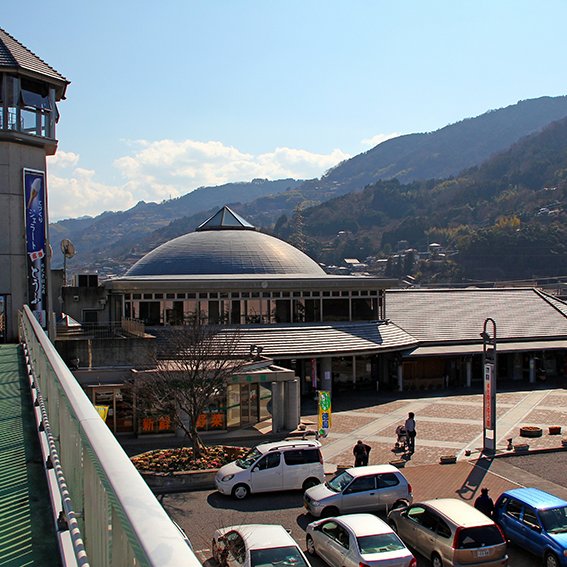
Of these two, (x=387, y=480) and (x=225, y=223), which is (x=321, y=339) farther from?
(x=387, y=480)

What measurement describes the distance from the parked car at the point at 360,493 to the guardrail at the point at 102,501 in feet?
39.6

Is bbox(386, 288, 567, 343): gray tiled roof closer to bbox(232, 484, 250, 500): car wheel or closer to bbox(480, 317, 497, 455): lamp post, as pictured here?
bbox(480, 317, 497, 455): lamp post

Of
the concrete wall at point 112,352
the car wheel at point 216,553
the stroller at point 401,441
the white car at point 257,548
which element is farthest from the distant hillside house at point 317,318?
the white car at point 257,548

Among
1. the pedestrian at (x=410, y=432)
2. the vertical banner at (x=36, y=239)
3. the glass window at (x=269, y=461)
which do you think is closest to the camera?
the glass window at (x=269, y=461)

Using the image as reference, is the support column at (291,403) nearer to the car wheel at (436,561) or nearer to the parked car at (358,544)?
the parked car at (358,544)

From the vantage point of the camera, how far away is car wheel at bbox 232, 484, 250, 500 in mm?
17953

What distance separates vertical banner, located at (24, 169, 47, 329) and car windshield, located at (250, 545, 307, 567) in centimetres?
1180

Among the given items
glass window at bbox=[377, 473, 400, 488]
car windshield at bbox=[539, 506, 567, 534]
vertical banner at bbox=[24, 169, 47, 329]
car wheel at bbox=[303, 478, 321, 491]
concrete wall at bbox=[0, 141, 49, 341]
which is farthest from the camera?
vertical banner at bbox=[24, 169, 47, 329]

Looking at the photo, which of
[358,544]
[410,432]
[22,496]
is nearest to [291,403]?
[410,432]

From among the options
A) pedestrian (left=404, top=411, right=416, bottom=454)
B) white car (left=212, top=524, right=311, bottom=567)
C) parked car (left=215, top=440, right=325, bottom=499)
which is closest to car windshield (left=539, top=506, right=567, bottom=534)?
white car (left=212, top=524, right=311, bottom=567)

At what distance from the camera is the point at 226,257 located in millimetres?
41281

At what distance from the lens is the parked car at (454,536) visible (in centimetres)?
1280

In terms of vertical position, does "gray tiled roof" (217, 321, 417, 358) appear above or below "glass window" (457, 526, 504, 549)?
above

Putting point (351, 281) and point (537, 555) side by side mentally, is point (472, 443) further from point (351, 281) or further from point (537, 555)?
point (351, 281)
